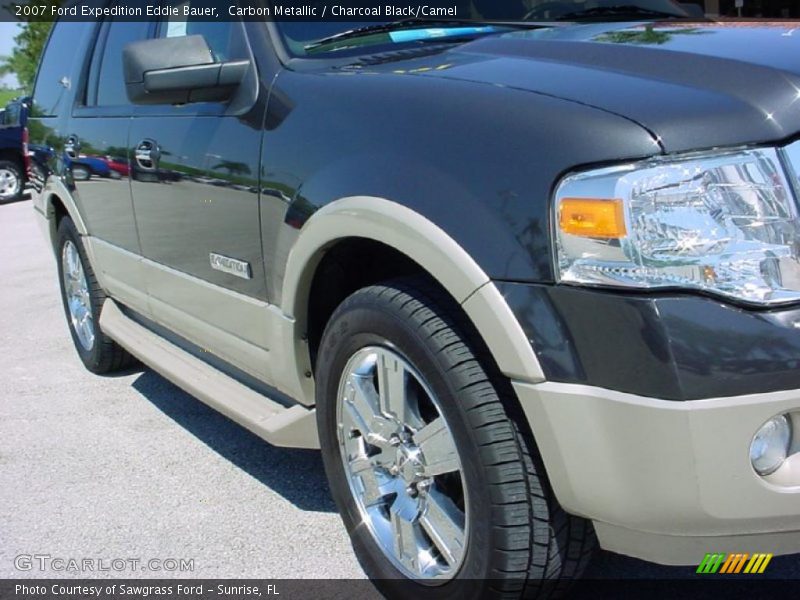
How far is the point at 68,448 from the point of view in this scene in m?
4.07

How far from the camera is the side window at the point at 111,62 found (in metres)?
4.08

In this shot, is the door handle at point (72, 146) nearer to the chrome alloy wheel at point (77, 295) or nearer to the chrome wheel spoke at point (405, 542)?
the chrome alloy wheel at point (77, 295)

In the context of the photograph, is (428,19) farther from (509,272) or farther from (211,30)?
(509,272)

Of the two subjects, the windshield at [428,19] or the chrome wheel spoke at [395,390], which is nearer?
the chrome wheel spoke at [395,390]

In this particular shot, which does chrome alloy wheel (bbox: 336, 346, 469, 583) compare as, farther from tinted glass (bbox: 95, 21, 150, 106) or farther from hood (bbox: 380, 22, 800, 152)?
tinted glass (bbox: 95, 21, 150, 106)

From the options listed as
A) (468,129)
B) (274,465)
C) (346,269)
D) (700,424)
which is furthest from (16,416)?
(700,424)

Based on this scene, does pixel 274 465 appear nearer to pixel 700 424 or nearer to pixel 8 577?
pixel 8 577

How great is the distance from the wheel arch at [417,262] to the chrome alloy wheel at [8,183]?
14375 mm

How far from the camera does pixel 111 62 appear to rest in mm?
4355

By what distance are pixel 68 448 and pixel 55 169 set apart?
1543mm

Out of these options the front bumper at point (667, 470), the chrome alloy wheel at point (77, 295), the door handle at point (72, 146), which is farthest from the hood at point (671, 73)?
the chrome alloy wheel at point (77, 295)

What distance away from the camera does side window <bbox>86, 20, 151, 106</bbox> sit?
4.08 m

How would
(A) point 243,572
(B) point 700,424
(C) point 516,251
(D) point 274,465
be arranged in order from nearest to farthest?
(B) point 700,424
(C) point 516,251
(A) point 243,572
(D) point 274,465

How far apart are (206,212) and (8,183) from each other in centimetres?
1392
